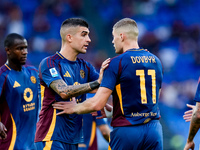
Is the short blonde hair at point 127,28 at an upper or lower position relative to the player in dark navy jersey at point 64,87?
upper

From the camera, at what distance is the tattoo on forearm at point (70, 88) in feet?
16.4

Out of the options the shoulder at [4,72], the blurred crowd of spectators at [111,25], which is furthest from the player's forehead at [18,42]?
the blurred crowd of spectators at [111,25]

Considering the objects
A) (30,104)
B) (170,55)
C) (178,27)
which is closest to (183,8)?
(178,27)

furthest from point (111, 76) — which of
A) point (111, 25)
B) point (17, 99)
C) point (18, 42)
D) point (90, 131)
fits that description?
point (111, 25)

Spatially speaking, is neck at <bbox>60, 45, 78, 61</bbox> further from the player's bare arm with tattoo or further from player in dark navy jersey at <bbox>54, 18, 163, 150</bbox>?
player in dark navy jersey at <bbox>54, 18, 163, 150</bbox>

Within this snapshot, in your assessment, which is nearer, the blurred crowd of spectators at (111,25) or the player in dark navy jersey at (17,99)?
the player in dark navy jersey at (17,99)

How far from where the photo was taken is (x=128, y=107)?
467 cm

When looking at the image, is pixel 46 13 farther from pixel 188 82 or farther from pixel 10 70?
pixel 10 70

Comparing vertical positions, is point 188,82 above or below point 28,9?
below

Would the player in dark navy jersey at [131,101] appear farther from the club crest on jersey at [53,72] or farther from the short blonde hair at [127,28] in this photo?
the club crest on jersey at [53,72]

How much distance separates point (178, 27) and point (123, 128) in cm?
1183

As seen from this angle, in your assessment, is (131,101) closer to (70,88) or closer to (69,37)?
(70,88)

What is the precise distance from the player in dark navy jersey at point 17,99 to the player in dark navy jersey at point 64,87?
42.5 inches

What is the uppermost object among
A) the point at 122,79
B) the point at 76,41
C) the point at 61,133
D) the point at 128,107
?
the point at 76,41
